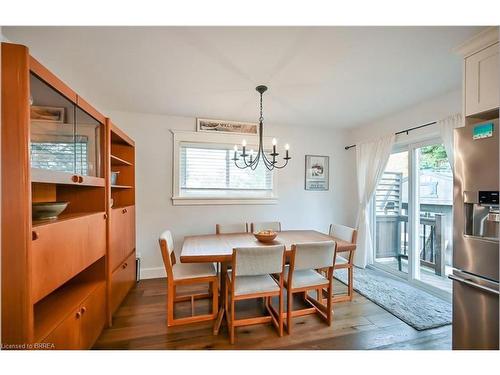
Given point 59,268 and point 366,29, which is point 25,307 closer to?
point 59,268

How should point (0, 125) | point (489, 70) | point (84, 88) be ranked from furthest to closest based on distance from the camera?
point (84, 88)
point (489, 70)
point (0, 125)

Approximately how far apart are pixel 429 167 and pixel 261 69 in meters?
2.54

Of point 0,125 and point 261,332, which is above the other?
point 0,125

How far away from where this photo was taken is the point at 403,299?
2.34 meters

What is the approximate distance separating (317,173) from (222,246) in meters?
2.34

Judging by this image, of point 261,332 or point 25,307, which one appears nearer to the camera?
point 25,307

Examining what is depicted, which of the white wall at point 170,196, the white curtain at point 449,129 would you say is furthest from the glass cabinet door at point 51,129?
the white curtain at point 449,129

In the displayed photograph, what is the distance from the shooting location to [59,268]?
1.19 meters

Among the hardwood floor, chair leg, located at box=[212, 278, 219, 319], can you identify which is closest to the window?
chair leg, located at box=[212, 278, 219, 319]

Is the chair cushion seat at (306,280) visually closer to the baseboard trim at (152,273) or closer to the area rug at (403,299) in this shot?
the area rug at (403,299)

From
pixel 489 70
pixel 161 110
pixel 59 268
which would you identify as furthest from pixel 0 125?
pixel 489 70

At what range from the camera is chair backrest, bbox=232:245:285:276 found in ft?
5.26

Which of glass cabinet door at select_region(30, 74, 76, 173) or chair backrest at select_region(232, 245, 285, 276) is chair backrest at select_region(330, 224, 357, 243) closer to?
chair backrest at select_region(232, 245, 285, 276)

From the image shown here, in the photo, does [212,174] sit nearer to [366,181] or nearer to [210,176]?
[210,176]
